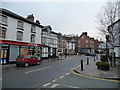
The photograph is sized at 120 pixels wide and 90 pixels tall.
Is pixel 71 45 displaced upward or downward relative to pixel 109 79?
upward

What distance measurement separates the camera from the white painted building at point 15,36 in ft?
56.3

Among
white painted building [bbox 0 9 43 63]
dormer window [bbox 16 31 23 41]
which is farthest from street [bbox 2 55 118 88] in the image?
dormer window [bbox 16 31 23 41]

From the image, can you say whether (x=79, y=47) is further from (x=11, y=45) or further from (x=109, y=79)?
(x=109, y=79)

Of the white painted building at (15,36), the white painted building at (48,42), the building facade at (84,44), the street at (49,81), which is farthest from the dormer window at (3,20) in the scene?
the building facade at (84,44)

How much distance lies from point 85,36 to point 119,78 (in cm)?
6239

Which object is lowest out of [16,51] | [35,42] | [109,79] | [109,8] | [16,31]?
[109,79]

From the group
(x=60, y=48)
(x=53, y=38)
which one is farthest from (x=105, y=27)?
(x=60, y=48)

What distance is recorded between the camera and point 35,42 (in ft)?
80.4

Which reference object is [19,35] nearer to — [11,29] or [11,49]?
[11,29]

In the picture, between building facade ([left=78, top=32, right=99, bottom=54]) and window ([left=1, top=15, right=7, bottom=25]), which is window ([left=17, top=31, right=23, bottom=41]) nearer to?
window ([left=1, top=15, right=7, bottom=25])

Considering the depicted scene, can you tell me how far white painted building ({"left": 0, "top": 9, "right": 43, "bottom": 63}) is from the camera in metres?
17.2

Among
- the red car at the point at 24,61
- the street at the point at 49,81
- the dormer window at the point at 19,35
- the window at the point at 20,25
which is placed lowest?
the street at the point at 49,81

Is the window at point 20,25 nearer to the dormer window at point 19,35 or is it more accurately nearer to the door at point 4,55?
the dormer window at point 19,35

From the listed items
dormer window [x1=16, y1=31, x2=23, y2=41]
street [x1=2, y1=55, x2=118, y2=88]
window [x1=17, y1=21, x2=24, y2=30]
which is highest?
window [x1=17, y1=21, x2=24, y2=30]
